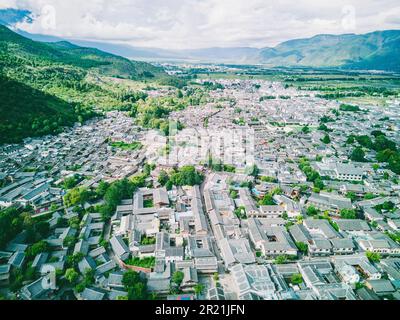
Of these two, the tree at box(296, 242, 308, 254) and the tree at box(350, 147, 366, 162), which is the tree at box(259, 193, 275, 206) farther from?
the tree at box(350, 147, 366, 162)

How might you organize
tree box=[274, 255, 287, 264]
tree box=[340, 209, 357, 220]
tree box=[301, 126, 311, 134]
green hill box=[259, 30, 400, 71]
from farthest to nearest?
green hill box=[259, 30, 400, 71], tree box=[301, 126, 311, 134], tree box=[340, 209, 357, 220], tree box=[274, 255, 287, 264]

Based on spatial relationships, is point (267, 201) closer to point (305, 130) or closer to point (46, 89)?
point (305, 130)

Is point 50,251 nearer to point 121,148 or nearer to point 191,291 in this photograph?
point 191,291

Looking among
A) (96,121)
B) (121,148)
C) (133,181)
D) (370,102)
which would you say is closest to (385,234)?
(133,181)

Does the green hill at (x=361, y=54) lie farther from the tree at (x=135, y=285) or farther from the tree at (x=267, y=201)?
the tree at (x=135, y=285)

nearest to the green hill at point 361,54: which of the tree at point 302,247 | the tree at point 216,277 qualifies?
the tree at point 302,247

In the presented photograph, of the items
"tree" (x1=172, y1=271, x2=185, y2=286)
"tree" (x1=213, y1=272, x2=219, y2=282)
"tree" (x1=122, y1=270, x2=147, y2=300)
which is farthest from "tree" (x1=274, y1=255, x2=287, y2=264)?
"tree" (x1=122, y1=270, x2=147, y2=300)
